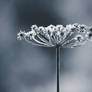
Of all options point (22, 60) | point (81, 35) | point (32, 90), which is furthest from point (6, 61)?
point (81, 35)

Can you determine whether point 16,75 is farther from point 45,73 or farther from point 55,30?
point 55,30

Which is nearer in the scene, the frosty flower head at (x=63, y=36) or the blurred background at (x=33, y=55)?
the frosty flower head at (x=63, y=36)

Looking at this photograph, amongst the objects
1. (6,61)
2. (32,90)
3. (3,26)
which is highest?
(3,26)

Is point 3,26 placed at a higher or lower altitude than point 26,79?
higher

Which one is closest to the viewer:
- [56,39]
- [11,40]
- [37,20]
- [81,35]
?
[56,39]

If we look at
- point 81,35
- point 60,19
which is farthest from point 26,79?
point 81,35

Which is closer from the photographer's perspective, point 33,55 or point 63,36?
point 63,36

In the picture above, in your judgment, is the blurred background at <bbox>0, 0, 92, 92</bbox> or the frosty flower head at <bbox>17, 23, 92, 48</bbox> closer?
the frosty flower head at <bbox>17, 23, 92, 48</bbox>

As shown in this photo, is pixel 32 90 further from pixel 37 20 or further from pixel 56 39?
pixel 56 39

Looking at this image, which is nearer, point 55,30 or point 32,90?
point 55,30

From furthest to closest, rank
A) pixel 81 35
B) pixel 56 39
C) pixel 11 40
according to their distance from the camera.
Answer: pixel 11 40
pixel 81 35
pixel 56 39
